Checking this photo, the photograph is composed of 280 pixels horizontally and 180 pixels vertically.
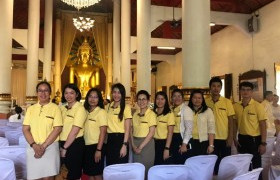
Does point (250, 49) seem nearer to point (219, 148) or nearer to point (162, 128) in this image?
point (219, 148)

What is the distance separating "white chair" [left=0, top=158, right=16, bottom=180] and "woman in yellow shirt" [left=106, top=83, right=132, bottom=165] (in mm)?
1159

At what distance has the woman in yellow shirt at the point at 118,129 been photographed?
3.62m

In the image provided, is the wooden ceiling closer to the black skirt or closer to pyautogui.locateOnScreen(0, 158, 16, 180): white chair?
the black skirt

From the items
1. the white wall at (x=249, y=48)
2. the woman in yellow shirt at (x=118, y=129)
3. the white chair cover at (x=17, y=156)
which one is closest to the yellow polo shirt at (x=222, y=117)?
the woman in yellow shirt at (x=118, y=129)

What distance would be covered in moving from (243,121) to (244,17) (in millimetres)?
8396

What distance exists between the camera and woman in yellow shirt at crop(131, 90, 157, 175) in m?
3.71

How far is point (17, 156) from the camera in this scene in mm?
3514

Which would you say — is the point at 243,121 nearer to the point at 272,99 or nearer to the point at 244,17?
the point at 272,99

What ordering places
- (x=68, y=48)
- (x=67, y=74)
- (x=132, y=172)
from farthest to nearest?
(x=67, y=74)
(x=68, y=48)
(x=132, y=172)

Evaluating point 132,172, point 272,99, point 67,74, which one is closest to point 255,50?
point 272,99

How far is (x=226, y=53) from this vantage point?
43.4 ft

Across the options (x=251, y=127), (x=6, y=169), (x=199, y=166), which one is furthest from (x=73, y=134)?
(x=251, y=127)

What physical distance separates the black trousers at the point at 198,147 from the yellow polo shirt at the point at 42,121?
161 cm

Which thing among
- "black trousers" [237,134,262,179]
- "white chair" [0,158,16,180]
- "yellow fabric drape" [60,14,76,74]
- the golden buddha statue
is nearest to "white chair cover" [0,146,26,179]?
"white chair" [0,158,16,180]
